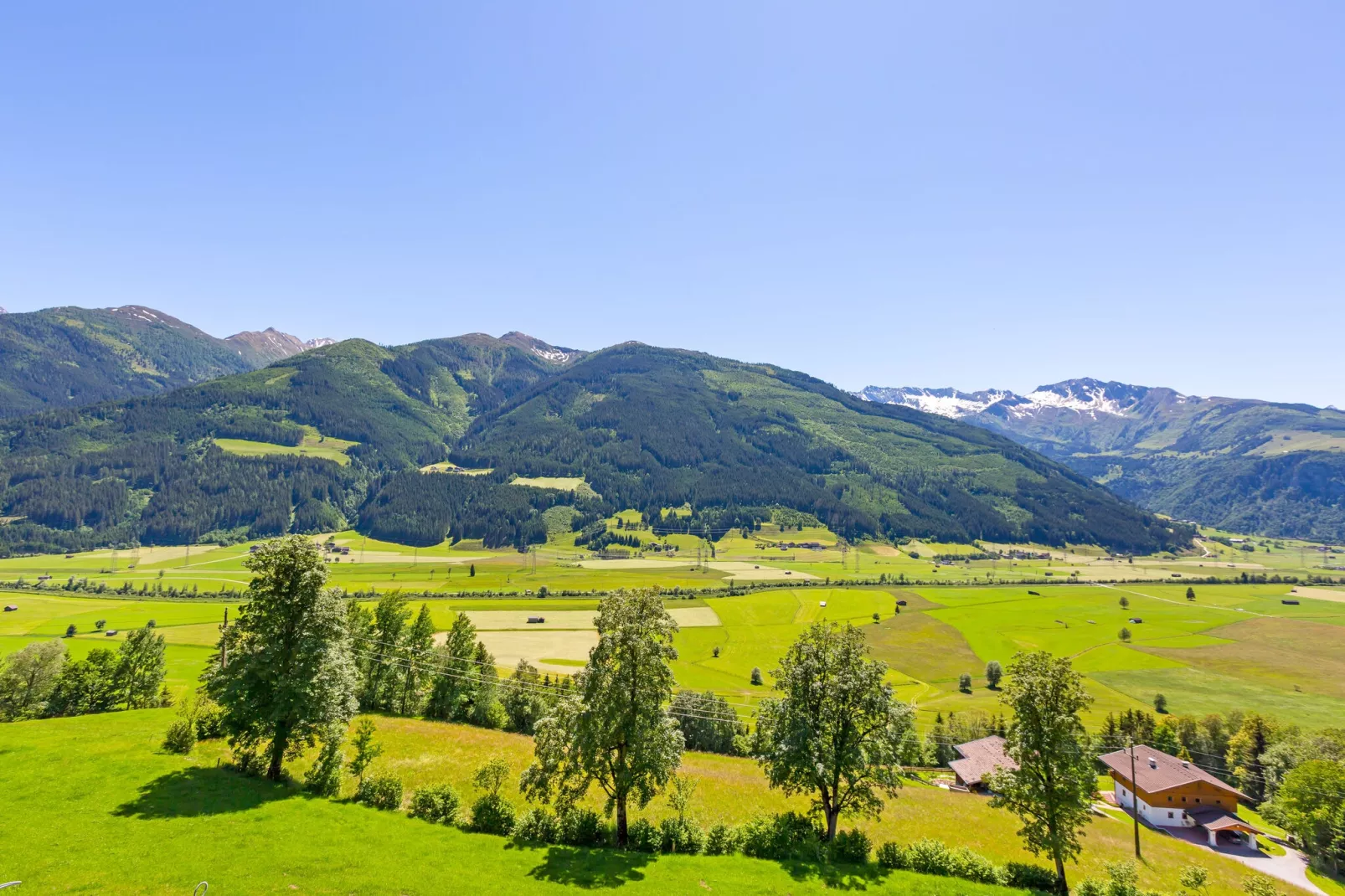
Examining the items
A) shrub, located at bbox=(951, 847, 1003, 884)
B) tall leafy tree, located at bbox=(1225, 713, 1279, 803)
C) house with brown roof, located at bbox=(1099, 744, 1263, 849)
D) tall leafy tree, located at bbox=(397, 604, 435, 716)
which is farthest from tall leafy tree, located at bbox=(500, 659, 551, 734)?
tall leafy tree, located at bbox=(1225, 713, 1279, 803)

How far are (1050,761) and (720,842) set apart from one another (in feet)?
67.7

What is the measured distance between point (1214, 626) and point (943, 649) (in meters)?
87.1

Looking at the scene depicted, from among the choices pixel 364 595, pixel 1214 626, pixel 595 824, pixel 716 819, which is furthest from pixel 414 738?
pixel 1214 626

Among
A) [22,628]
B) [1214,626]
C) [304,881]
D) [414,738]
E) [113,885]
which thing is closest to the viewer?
[113,885]

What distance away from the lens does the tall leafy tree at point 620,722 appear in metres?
33.7

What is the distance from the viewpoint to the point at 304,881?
1012 inches

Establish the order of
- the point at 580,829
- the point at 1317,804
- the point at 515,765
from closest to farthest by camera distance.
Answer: the point at 580,829
the point at 515,765
the point at 1317,804

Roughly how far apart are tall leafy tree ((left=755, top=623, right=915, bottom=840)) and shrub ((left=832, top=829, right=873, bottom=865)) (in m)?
0.93

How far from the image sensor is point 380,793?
3697 cm

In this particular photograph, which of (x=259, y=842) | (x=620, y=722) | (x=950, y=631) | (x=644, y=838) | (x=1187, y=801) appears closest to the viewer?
(x=259, y=842)

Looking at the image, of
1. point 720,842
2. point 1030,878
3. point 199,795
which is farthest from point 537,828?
point 1030,878

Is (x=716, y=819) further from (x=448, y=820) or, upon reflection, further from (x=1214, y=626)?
(x=1214, y=626)

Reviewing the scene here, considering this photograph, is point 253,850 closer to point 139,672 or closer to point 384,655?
point 384,655

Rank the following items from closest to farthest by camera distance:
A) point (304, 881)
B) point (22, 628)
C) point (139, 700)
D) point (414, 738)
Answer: point (304, 881)
point (414, 738)
point (139, 700)
point (22, 628)
